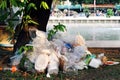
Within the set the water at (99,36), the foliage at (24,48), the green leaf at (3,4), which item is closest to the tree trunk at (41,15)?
the foliage at (24,48)

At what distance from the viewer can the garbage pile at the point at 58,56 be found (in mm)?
5848

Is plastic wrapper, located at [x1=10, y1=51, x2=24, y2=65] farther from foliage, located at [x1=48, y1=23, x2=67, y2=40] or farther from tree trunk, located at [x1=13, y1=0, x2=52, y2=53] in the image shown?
foliage, located at [x1=48, y1=23, x2=67, y2=40]

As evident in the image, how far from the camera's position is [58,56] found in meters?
6.08

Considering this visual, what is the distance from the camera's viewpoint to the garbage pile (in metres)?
5.85

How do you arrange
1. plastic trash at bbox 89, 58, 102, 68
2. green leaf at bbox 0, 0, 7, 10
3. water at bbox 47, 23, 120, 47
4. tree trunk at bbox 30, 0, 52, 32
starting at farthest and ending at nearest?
water at bbox 47, 23, 120, 47, tree trunk at bbox 30, 0, 52, 32, plastic trash at bbox 89, 58, 102, 68, green leaf at bbox 0, 0, 7, 10

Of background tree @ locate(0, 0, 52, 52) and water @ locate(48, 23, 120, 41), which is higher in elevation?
background tree @ locate(0, 0, 52, 52)

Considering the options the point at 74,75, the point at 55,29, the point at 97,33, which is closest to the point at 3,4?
the point at 74,75

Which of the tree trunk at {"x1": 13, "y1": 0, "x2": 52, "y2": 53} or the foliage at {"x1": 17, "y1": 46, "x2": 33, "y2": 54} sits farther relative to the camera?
the tree trunk at {"x1": 13, "y1": 0, "x2": 52, "y2": 53}

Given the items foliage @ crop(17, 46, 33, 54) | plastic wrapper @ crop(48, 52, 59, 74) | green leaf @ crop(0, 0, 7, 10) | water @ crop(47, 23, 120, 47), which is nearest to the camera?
green leaf @ crop(0, 0, 7, 10)

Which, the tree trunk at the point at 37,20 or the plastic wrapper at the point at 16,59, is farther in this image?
the tree trunk at the point at 37,20

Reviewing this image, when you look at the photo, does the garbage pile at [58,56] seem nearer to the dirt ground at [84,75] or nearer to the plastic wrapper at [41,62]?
the plastic wrapper at [41,62]

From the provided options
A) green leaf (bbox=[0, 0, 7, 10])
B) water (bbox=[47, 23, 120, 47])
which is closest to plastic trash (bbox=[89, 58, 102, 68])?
green leaf (bbox=[0, 0, 7, 10])

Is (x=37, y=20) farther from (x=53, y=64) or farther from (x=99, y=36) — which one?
(x=99, y=36)

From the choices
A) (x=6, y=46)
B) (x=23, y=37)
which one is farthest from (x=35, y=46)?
(x=6, y=46)
